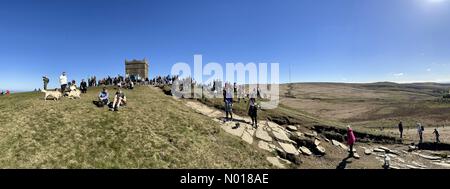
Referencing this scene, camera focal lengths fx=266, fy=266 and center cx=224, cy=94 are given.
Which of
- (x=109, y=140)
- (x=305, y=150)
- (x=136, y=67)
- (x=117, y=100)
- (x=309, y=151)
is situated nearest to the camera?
(x=109, y=140)

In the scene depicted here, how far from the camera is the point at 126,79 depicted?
1860 inches

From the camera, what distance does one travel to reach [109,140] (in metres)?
17.0

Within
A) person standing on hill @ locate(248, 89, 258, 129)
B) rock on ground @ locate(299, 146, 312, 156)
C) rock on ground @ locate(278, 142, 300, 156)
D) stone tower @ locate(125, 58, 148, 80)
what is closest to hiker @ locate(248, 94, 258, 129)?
person standing on hill @ locate(248, 89, 258, 129)

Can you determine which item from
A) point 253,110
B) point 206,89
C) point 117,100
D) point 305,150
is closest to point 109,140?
point 117,100

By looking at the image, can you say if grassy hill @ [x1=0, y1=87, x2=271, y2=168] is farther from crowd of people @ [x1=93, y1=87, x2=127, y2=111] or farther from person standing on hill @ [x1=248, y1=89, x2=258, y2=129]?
person standing on hill @ [x1=248, y1=89, x2=258, y2=129]

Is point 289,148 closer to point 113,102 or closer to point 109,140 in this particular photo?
point 109,140

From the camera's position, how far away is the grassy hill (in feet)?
47.0

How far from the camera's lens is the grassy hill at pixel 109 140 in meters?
14.3

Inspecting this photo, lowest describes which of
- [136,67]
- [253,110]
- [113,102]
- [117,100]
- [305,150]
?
[305,150]

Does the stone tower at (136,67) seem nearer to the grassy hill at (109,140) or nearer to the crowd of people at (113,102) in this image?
the crowd of people at (113,102)
